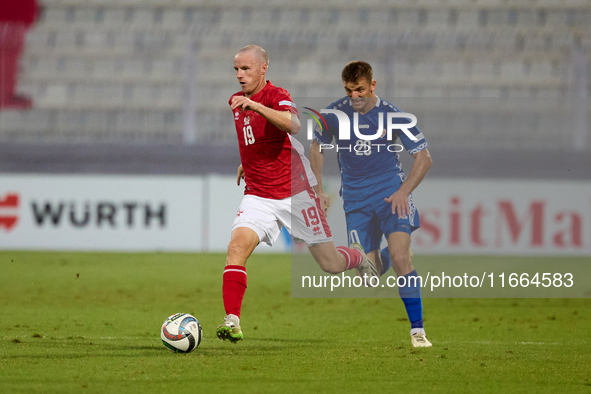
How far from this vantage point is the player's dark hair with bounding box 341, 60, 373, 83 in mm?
5238

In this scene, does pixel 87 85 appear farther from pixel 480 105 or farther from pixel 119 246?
pixel 480 105

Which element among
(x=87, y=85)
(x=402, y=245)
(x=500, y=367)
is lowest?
(x=500, y=367)

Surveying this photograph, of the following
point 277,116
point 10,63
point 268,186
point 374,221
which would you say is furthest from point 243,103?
point 10,63

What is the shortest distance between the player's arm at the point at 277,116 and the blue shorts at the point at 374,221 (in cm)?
102

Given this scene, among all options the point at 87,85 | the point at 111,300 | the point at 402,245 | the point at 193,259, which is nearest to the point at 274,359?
the point at 402,245

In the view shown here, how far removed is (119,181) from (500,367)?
8728mm

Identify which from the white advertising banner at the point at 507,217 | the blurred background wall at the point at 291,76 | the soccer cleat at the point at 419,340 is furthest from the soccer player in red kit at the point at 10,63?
the soccer cleat at the point at 419,340

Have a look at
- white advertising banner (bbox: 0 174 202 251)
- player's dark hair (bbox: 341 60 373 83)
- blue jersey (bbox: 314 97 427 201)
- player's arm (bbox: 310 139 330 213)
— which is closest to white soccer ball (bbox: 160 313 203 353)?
player's arm (bbox: 310 139 330 213)

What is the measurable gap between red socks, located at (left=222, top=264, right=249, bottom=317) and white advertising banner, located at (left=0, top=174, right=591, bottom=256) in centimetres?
662

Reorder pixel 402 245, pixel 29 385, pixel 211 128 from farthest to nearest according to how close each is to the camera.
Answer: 1. pixel 211 128
2. pixel 402 245
3. pixel 29 385

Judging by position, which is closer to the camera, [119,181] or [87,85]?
[119,181]

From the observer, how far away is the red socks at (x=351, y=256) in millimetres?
5309

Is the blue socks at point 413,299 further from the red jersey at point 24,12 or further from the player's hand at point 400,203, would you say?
the red jersey at point 24,12

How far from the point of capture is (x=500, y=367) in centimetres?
434
